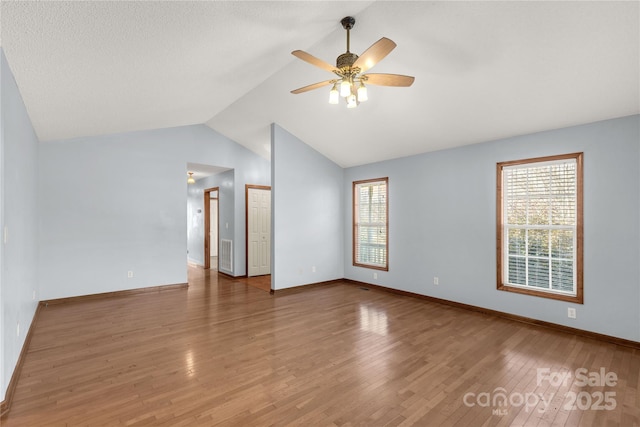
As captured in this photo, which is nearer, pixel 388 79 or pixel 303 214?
pixel 388 79

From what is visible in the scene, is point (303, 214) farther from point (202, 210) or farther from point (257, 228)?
point (202, 210)

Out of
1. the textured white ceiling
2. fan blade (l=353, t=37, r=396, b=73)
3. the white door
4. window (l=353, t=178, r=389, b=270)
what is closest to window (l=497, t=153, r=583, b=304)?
the textured white ceiling

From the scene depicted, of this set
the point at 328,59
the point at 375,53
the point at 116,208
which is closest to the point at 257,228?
the point at 116,208

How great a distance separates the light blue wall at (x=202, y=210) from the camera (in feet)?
22.1

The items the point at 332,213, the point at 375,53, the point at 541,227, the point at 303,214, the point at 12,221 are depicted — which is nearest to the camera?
the point at 375,53

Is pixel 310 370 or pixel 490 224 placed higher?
pixel 490 224

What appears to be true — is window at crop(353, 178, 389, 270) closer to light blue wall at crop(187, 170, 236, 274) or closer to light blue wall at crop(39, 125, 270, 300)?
light blue wall at crop(187, 170, 236, 274)

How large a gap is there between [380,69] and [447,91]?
2.68 feet

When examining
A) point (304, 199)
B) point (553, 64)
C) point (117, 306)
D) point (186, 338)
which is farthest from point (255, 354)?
point (553, 64)

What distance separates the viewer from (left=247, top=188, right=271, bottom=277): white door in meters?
6.73

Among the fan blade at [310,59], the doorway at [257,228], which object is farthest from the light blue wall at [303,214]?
the fan blade at [310,59]

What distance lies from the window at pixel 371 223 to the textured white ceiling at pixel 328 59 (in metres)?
1.65

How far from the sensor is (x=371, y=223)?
5918 mm

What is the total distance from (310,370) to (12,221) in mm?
2727
